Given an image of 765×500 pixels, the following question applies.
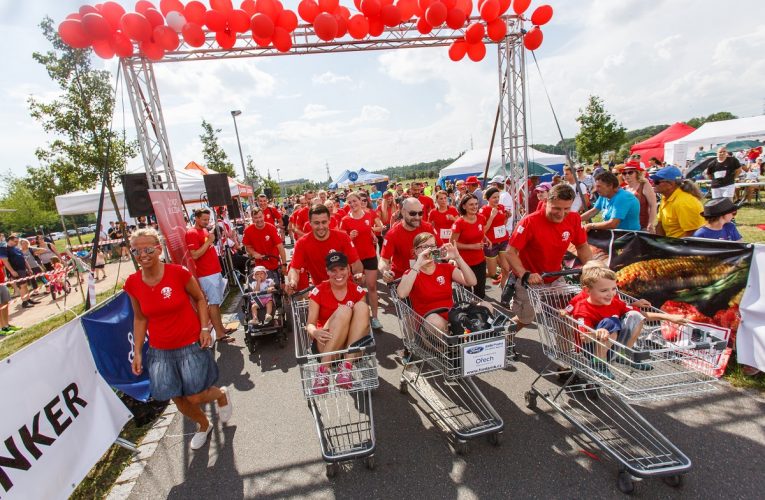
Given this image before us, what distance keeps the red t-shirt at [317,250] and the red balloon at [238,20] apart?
3815 mm

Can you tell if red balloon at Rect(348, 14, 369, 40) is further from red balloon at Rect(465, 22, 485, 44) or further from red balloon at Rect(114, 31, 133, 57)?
red balloon at Rect(114, 31, 133, 57)

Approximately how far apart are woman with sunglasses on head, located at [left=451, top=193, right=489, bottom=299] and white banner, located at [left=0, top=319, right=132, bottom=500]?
4669 millimetres

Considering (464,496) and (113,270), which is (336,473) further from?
(113,270)

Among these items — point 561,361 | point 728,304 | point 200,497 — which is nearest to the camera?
point 200,497

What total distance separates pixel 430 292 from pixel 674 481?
2382 millimetres

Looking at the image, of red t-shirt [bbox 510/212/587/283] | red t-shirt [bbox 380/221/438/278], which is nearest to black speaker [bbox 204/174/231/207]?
red t-shirt [bbox 380/221/438/278]

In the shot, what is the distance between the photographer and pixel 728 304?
13.3 ft

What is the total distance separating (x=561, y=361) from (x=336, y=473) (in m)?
2.19

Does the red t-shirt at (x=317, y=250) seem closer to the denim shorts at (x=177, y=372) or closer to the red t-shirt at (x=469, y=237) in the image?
the denim shorts at (x=177, y=372)

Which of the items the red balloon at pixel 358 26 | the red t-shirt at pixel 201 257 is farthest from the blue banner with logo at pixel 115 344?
the red balloon at pixel 358 26

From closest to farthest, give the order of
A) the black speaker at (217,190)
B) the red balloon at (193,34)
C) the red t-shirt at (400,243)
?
the red t-shirt at (400,243) → the red balloon at (193,34) → the black speaker at (217,190)

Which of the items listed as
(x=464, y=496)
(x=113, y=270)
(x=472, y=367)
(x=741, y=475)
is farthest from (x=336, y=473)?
(x=113, y=270)

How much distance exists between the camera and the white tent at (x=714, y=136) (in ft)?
67.2

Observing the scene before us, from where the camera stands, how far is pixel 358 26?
21.0 ft
